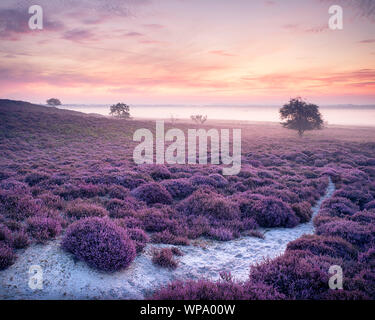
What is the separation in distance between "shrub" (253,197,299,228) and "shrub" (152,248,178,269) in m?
4.61

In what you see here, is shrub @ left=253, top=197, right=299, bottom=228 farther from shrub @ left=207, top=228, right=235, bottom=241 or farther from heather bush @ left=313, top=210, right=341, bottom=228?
shrub @ left=207, top=228, right=235, bottom=241

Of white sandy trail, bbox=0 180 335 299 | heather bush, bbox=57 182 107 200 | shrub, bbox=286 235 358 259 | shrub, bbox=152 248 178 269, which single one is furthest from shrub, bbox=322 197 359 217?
heather bush, bbox=57 182 107 200

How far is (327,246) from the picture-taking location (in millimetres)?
6324

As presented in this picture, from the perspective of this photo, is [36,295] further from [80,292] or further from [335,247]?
[335,247]

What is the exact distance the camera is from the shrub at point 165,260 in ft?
18.7

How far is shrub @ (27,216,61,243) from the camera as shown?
19.4 ft

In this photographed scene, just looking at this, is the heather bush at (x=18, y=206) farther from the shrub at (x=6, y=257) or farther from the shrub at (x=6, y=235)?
the shrub at (x=6, y=257)

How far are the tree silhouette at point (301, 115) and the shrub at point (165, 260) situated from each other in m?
51.6

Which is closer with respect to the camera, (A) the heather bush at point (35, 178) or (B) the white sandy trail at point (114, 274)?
Answer: (B) the white sandy trail at point (114, 274)

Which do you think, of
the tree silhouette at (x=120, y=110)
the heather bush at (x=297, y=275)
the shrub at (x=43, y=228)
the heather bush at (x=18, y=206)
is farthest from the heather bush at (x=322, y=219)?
the tree silhouette at (x=120, y=110)

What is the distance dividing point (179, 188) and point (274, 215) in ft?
16.2

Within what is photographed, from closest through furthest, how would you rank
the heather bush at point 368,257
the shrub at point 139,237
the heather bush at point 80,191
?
1. the heather bush at point 368,257
2. the shrub at point 139,237
3. the heather bush at point 80,191

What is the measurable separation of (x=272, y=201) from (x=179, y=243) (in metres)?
4.90
